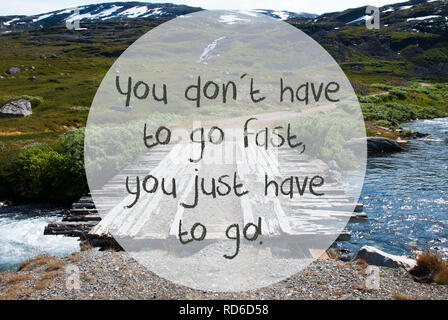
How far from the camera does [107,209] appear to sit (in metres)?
12.8

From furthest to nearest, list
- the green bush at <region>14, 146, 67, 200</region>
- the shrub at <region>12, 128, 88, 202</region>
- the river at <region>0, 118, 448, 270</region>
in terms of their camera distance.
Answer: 1. the green bush at <region>14, 146, 67, 200</region>
2. the shrub at <region>12, 128, 88, 202</region>
3. the river at <region>0, 118, 448, 270</region>

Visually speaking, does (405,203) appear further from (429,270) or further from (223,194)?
(223,194)

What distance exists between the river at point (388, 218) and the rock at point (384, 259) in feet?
7.35

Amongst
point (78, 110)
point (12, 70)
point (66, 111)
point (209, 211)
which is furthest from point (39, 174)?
point (12, 70)

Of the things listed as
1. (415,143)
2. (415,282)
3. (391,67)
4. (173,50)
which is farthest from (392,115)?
(173,50)

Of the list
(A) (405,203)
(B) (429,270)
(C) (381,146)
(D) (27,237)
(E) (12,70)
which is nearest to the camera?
(B) (429,270)

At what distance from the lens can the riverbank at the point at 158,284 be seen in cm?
810

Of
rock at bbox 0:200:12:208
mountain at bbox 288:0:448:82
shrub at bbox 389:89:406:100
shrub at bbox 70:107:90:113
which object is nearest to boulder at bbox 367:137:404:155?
rock at bbox 0:200:12:208

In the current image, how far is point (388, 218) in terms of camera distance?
1585 cm

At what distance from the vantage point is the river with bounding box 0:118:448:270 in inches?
525

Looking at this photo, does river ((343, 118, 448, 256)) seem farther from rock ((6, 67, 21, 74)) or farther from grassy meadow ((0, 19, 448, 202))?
rock ((6, 67, 21, 74))

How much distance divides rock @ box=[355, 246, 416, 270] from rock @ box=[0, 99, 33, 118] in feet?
165

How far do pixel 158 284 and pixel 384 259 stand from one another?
6.61 metres
